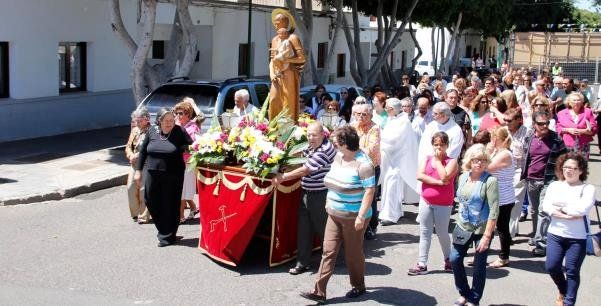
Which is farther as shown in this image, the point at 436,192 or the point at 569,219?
the point at 436,192

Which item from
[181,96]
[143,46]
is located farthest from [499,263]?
[143,46]

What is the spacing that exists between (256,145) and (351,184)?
1380 mm

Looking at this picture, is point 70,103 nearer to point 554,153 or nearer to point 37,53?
point 37,53

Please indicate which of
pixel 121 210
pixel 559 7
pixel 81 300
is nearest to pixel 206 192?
pixel 81 300

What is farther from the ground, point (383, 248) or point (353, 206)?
point (353, 206)

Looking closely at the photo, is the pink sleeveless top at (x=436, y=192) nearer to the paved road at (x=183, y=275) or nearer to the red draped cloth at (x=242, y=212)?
the paved road at (x=183, y=275)

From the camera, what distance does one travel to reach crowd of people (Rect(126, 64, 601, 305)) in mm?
6727

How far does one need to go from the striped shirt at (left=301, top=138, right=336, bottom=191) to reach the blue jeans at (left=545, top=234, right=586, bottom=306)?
2127mm

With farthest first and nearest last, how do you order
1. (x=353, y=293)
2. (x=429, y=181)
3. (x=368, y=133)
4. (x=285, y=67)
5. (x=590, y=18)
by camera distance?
(x=590, y=18)
(x=285, y=67)
(x=368, y=133)
(x=429, y=181)
(x=353, y=293)

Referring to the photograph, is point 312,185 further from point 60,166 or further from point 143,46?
point 143,46

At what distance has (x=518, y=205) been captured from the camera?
9.32m

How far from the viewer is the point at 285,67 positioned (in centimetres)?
916

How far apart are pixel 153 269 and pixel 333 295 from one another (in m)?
1.92

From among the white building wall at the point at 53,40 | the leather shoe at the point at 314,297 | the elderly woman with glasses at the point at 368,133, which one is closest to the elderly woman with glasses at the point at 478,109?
the elderly woman with glasses at the point at 368,133
